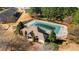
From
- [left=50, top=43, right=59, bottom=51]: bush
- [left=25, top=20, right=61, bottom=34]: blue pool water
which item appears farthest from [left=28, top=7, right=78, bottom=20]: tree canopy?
[left=50, top=43, right=59, bottom=51]: bush

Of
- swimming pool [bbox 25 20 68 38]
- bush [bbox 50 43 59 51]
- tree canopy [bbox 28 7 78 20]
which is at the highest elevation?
tree canopy [bbox 28 7 78 20]

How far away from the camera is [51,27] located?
1814mm

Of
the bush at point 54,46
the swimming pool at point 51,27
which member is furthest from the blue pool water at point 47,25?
the bush at point 54,46

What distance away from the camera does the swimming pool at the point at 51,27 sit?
1808 millimetres

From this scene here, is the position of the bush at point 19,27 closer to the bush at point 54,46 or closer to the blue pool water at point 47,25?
the blue pool water at point 47,25

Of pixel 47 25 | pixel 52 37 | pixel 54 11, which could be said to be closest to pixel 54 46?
pixel 52 37

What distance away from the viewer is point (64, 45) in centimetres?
180

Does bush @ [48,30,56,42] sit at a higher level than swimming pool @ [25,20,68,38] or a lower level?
lower

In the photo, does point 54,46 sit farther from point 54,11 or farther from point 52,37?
point 54,11

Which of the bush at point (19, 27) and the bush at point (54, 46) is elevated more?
the bush at point (19, 27)

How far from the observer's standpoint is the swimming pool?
181cm

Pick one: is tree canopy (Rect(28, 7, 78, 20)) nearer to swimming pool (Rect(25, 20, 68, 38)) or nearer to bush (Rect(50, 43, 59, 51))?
swimming pool (Rect(25, 20, 68, 38))
